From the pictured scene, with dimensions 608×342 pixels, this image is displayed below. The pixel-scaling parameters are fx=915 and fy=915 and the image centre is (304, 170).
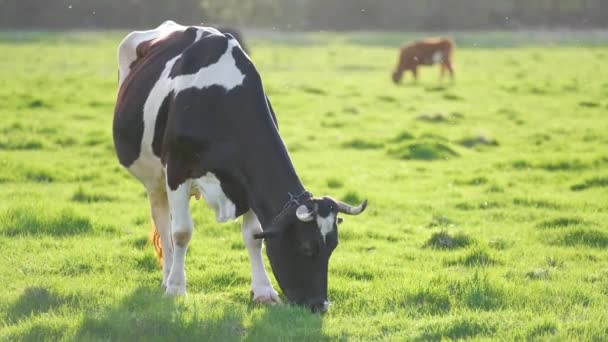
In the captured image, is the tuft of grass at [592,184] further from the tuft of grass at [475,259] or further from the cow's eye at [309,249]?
the cow's eye at [309,249]

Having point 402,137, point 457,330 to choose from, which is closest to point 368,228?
point 457,330

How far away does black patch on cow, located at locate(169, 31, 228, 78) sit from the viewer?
6.91m

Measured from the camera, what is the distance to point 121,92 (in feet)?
26.5

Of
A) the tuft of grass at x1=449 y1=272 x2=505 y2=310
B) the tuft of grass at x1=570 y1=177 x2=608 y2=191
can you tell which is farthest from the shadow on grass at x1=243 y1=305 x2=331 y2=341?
the tuft of grass at x1=570 y1=177 x2=608 y2=191

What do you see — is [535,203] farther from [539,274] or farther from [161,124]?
[161,124]

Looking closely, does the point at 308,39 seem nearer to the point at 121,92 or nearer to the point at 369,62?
the point at 369,62

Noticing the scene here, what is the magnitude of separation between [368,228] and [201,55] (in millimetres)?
3607

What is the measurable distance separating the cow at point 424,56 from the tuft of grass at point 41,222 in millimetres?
23340

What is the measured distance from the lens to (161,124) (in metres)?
7.08

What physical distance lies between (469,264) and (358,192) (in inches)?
137

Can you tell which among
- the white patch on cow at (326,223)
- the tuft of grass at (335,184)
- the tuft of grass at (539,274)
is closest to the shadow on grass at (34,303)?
the white patch on cow at (326,223)

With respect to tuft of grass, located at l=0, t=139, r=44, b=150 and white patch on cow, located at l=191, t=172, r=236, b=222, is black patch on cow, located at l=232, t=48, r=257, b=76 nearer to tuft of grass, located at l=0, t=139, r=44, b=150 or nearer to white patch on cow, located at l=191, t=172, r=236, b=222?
white patch on cow, located at l=191, t=172, r=236, b=222

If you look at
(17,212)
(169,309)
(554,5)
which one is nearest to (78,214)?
(17,212)

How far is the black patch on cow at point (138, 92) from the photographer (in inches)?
295
